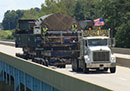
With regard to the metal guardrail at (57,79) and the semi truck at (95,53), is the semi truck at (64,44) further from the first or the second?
the metal guardrail at (57,79)

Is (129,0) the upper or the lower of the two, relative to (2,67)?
upper

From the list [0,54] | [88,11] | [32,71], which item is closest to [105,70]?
[32,71]

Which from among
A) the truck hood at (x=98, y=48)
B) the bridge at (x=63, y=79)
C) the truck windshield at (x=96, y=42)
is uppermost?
the truck windshield at (x=96, y=42)

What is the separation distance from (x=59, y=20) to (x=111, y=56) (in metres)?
11.3

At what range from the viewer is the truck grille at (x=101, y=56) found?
24.6m

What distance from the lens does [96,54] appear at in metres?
24.7

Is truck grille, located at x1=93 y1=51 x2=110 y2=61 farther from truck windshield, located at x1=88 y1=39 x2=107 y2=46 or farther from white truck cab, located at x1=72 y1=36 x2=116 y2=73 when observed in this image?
truck windshield, located at x1=88 y1=39 x2=107 y2=46

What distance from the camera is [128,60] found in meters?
32.3

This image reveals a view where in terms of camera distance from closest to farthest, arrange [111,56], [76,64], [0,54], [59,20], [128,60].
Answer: [111,56] < [76,64] < [128,60] < [59,20] < [0,54]

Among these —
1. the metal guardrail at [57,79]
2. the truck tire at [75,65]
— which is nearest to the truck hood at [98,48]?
the truck tire at [75,65]

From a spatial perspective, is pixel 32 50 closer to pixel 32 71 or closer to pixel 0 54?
pixel 0 54

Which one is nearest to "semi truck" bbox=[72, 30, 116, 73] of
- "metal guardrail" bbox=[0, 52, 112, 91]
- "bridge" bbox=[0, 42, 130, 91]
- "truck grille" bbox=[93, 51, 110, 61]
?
"truck grille" bbox=[93, 51, 110, 61]

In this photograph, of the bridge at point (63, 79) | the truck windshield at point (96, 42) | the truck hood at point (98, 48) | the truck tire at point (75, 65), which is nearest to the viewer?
the bridge at point (63, 79)

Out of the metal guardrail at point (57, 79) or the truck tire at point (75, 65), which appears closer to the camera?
the metal guardrail at point (57, 79)
